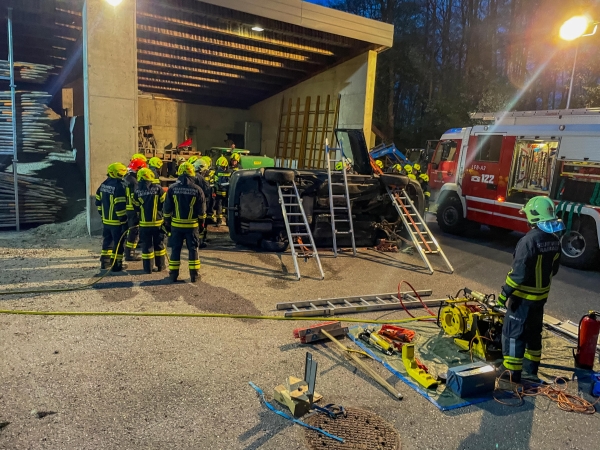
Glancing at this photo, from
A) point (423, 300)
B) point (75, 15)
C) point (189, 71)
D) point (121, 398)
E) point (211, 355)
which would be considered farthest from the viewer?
point (189, 71)

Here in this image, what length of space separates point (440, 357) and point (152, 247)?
15.6 ft

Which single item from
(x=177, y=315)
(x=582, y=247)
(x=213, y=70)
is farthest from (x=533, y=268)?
(x=213, y=70)

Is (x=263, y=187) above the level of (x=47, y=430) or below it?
above

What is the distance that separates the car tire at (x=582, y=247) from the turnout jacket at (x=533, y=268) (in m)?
5.54

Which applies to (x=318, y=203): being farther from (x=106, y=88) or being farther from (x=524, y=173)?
(x=524, y=173)

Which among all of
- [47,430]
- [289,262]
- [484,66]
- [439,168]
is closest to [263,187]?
[289,262]

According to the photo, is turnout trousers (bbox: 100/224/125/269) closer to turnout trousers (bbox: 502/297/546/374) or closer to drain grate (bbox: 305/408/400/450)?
drain grate (bbox: 305/408/400/450)

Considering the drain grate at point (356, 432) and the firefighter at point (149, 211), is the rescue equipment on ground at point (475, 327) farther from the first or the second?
the firefighter at point (149, 211)

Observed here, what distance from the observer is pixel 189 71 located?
1778 cm

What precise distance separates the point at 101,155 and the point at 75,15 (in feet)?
16.5

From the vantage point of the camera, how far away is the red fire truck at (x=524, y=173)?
28.2 ft

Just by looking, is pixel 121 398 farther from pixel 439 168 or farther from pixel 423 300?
pixel 439 168

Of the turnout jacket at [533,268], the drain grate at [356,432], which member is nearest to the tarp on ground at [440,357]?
the drain grate at [356,432]

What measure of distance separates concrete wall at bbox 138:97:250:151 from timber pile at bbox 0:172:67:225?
38.2 feet
